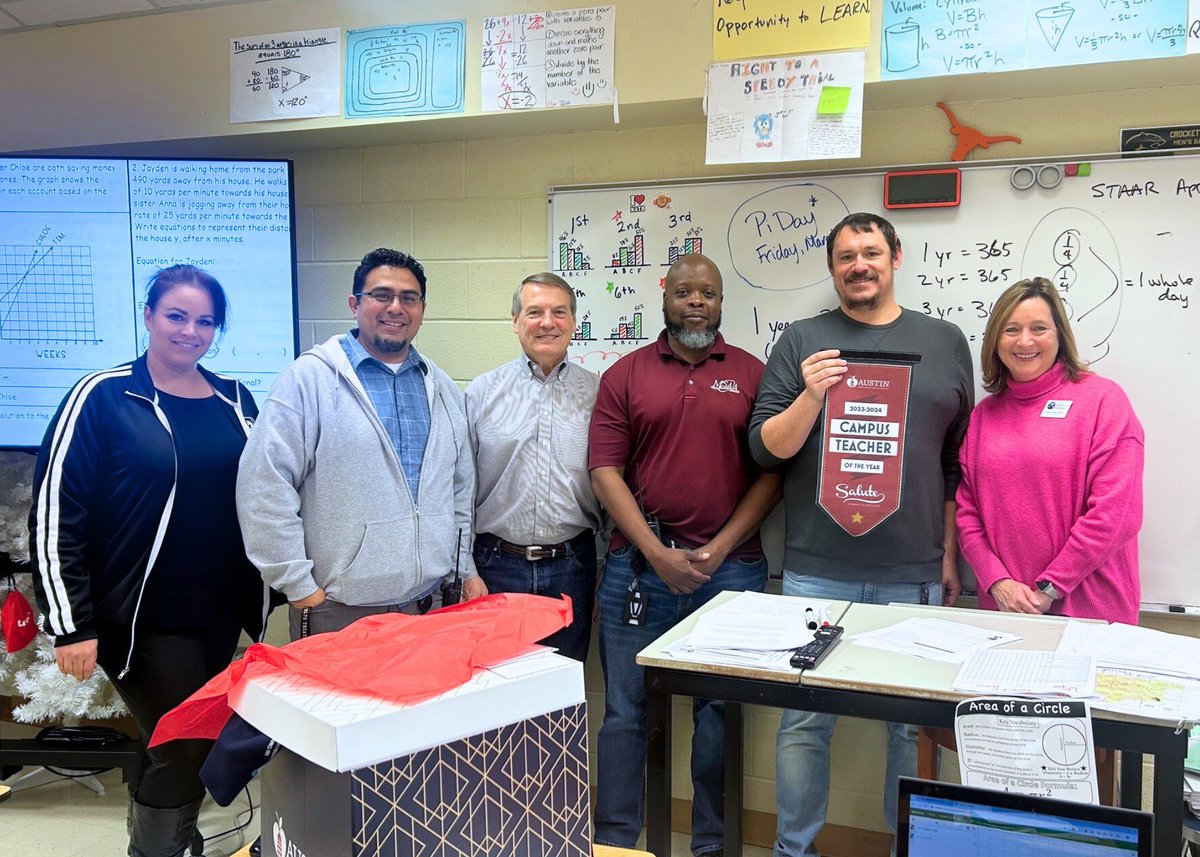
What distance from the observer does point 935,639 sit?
5.72 feet

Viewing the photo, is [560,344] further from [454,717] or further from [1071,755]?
[454,717]

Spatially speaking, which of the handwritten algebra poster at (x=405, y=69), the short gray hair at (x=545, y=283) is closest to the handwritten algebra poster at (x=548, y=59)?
the handwritten algebra poster at (x=405, y=69)

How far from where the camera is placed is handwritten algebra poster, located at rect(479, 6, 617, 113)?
256 cm

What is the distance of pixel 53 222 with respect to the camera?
2799 millimetres

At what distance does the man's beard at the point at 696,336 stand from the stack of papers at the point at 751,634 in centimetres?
77

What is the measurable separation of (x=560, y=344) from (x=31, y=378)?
5.83 feet

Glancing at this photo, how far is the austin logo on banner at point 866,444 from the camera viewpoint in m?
2.25

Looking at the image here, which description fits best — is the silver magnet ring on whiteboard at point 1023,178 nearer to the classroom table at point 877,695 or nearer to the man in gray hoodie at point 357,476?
the classroom table at point 877,695

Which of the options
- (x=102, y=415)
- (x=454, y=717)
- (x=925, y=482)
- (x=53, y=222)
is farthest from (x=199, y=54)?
(x=454, y=717)

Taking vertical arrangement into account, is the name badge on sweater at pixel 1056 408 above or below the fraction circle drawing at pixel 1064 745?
above

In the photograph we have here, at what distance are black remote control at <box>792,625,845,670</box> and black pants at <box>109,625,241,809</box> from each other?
1411mm

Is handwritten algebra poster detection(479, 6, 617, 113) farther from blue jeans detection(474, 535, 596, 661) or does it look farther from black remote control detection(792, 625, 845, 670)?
black remote control detection(792, 625, 845, 670)

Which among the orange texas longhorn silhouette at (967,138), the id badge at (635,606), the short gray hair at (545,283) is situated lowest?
the id badge at (635,606)

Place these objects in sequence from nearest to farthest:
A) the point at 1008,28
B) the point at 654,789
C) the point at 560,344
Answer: the point at 654,789 < the point at 1008,28 < the point at 560,344
